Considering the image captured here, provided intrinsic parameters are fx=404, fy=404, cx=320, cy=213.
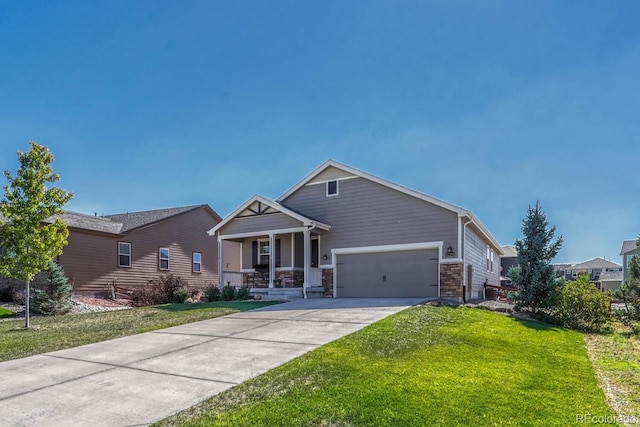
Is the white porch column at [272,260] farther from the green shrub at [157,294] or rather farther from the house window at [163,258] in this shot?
the house window at [163,258]

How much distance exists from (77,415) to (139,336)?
472 cm

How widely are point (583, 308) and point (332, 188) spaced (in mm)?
9853

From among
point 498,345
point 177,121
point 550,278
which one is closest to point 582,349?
point 498,345

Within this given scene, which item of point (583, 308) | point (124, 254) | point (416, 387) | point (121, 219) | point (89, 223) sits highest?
point (121, 219)

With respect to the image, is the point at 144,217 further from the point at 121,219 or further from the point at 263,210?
the point at 263,210

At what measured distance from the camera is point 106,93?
14953 mm

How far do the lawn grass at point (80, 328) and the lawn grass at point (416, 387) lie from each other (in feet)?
16.8

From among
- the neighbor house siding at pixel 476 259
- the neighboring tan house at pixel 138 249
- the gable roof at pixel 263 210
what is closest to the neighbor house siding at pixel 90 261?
the neighboring tan house at pixel 138 249

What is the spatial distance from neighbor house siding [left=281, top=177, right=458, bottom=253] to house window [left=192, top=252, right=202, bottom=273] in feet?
33.4

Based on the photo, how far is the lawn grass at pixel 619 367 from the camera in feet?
16.0

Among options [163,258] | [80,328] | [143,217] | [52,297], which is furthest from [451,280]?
[143,217]

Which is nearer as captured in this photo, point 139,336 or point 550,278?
point 139,336

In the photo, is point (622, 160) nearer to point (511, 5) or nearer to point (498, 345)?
point (511, 5)

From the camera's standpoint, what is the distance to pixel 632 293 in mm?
13883
